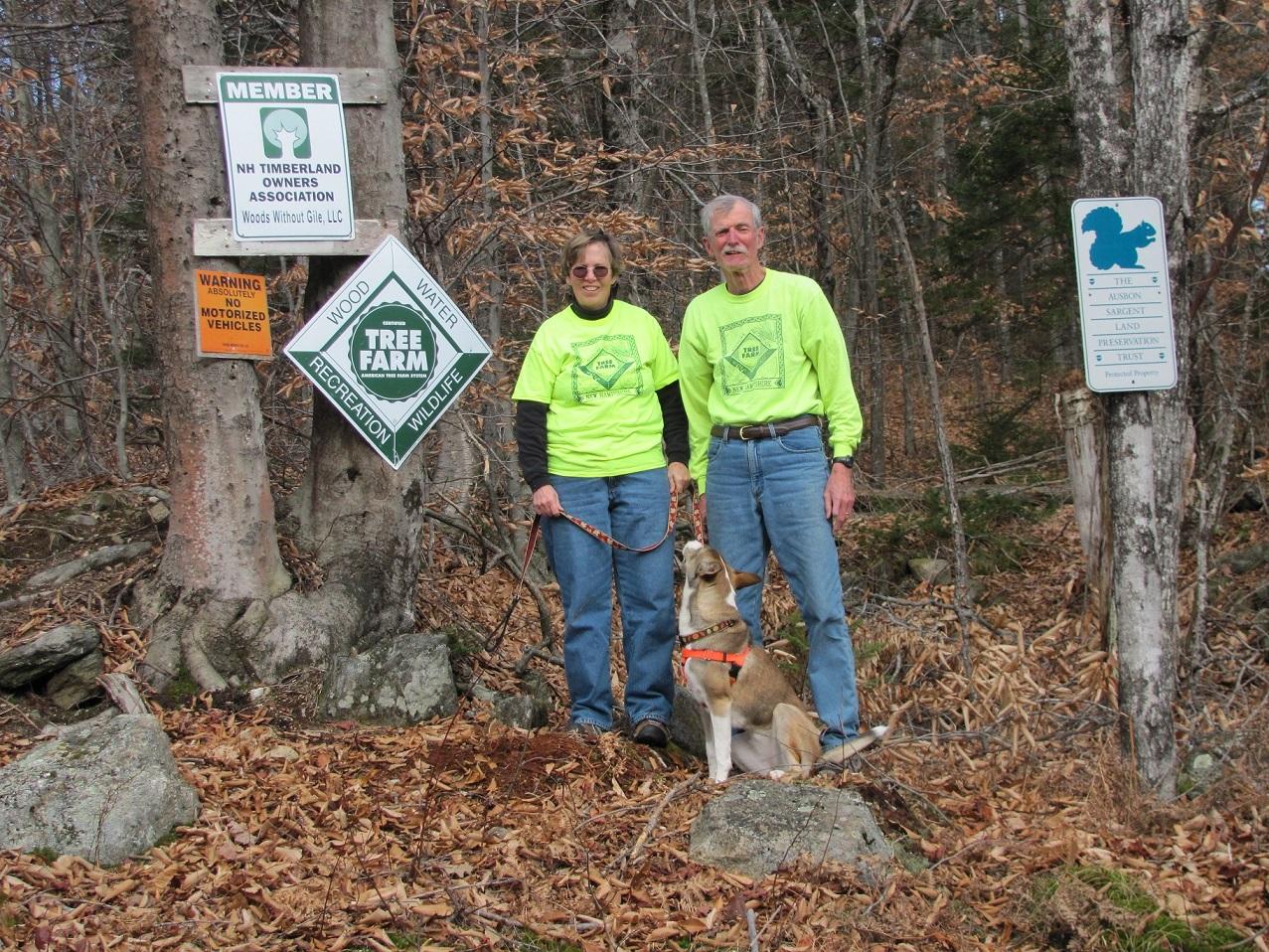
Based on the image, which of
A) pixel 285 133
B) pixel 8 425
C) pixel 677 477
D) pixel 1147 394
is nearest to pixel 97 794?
pixel 677 477

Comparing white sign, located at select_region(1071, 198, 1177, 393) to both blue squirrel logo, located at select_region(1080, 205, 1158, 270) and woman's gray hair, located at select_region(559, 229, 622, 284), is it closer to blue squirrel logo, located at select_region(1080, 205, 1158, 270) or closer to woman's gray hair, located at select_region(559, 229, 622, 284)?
blue squirrel logo, located at select_region(1080, 205, 1158, 270)

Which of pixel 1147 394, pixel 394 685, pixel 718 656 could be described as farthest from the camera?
pixel 394 685

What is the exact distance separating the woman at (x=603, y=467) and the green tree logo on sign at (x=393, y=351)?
0.91 metres

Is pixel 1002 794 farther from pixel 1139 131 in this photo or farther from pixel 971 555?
A: pixel 971 555

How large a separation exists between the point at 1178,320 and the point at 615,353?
2.49 m

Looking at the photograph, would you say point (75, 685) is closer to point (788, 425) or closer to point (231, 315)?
point (231, 315)

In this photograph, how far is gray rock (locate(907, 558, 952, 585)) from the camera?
9789 mm

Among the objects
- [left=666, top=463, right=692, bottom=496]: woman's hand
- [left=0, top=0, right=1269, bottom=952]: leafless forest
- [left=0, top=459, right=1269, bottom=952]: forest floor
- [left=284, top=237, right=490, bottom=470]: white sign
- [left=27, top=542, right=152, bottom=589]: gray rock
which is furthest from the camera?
[left=27, top=542, right=152, bottom=589]: gray rock

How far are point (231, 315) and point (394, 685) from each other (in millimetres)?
2103

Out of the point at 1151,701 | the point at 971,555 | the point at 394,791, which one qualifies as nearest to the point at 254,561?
the point at 394,791

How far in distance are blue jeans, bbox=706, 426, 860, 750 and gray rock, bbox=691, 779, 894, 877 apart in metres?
0.79

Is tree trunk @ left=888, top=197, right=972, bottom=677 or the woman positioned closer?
the woman

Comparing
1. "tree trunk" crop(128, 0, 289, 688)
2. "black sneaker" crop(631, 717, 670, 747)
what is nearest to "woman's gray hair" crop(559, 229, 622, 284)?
"tree trunk" crop(128, 0, 289, 688)

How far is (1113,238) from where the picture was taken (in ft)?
14.9
